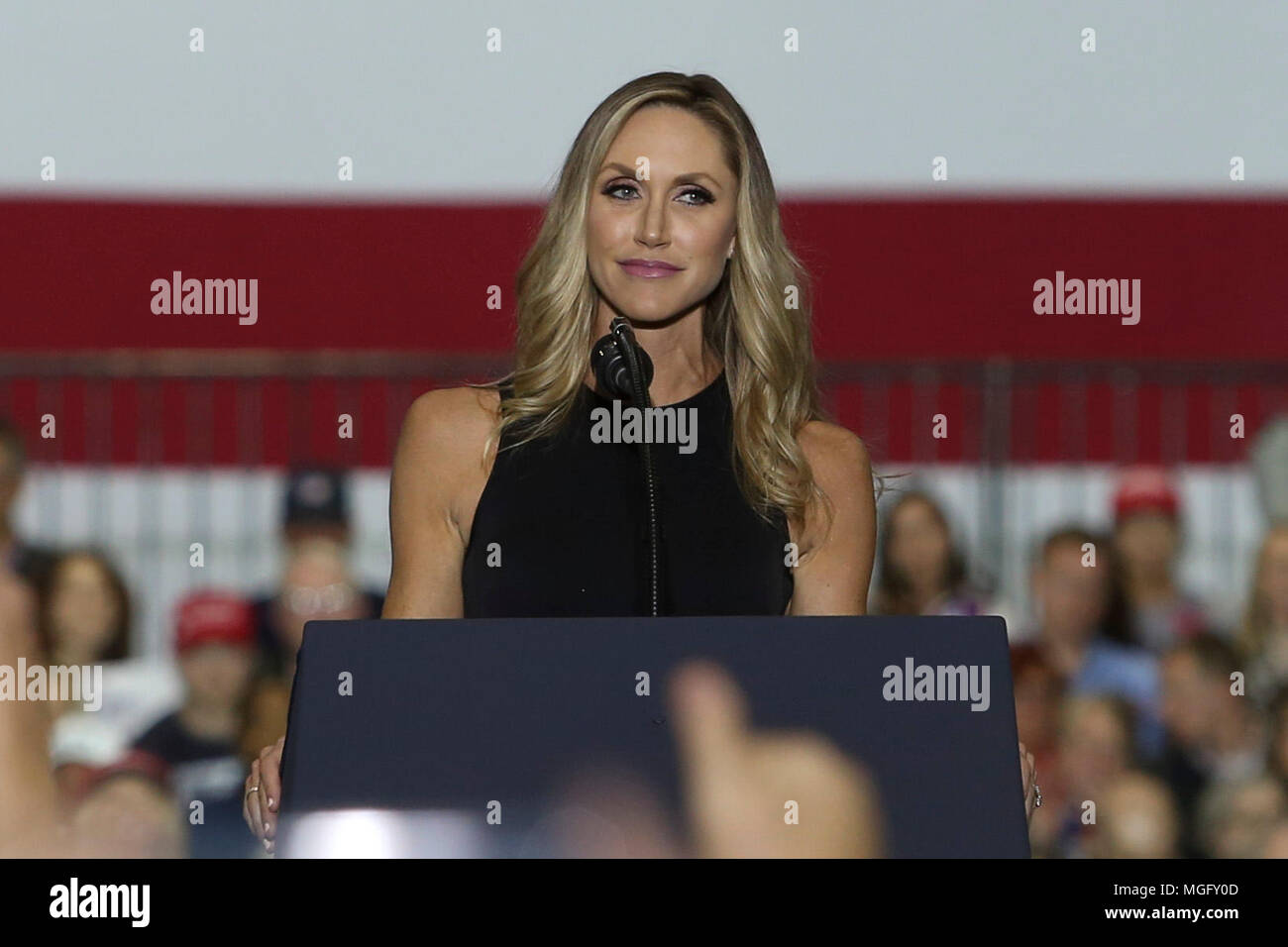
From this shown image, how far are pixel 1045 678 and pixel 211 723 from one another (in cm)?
142

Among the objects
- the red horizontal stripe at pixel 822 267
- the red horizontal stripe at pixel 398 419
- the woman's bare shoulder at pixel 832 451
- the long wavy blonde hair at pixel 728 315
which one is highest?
the red horizontal stripe at pixel 822 267

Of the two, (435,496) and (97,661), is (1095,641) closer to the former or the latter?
(97,661)

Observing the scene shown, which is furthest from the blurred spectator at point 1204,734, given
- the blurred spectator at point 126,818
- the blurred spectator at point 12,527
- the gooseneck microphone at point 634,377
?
the gooseneck microphone at point 634,377

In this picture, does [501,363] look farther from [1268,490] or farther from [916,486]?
[1268,490]

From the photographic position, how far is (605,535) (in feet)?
5.24

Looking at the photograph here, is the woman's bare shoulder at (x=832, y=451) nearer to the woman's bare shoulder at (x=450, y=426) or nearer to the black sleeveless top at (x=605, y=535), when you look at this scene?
the black sleeveless top at (x=605, y=535)

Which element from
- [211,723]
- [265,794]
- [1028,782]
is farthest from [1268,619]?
[265,794]

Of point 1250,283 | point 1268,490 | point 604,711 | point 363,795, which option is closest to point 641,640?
point 604,711

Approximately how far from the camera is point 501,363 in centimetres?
380

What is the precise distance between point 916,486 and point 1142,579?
48 cm

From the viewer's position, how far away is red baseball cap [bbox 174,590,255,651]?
3.51 metres

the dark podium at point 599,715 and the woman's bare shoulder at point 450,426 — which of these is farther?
the woman's bare shoulder at point 450,426

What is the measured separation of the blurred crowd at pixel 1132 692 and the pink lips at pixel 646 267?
1.71 m

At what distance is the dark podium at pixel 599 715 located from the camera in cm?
88
